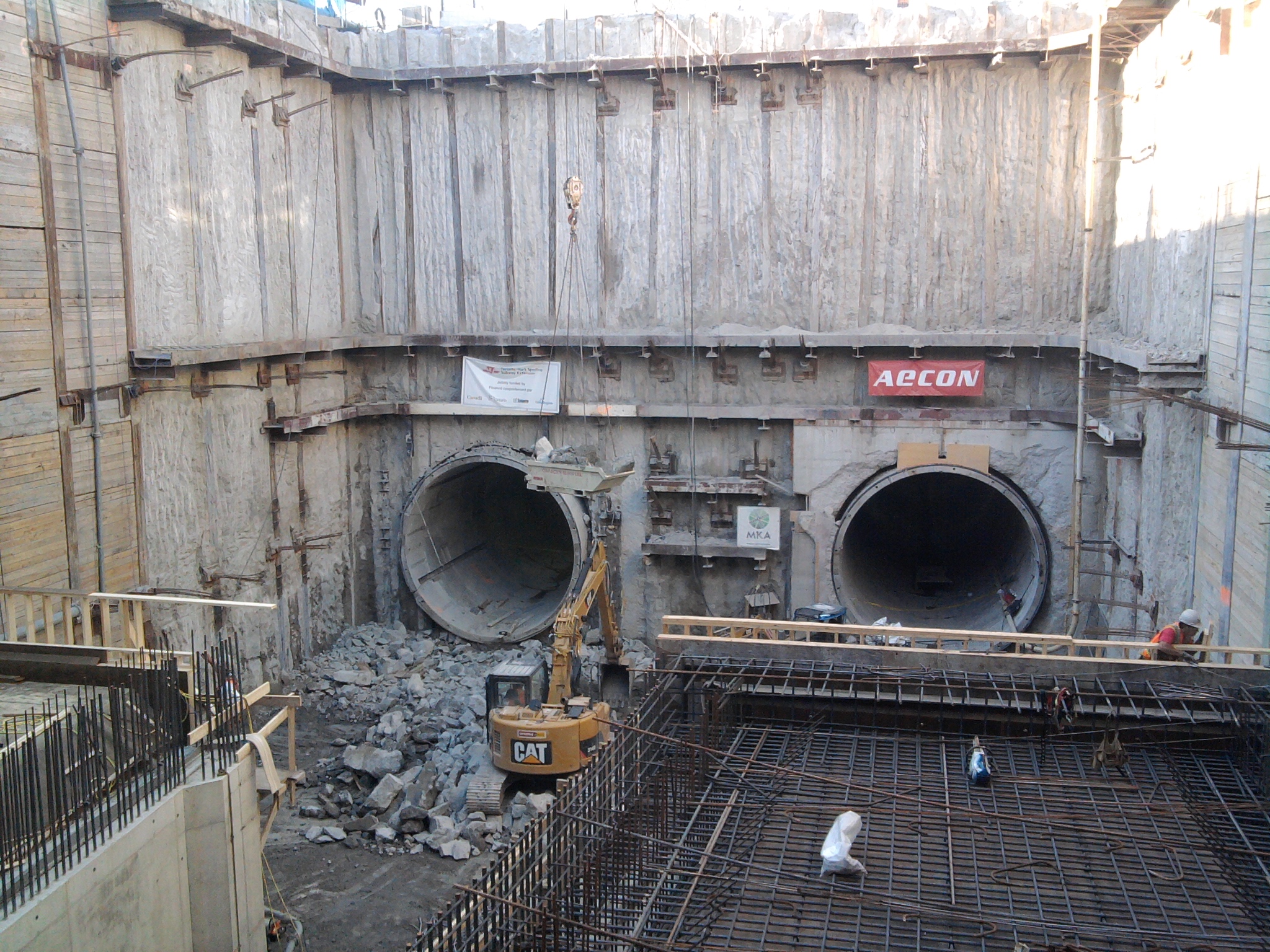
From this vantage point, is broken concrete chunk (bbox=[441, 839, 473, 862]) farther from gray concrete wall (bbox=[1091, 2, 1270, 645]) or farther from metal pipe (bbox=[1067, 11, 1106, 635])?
metal pipe (bbox=[1067, 11, 1106, 635])

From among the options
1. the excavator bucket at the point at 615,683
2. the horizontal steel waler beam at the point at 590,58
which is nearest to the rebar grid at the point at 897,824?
the excavator bucket at the point at 615,683

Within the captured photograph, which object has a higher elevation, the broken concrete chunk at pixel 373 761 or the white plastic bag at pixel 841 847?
the white plastic bag at pixel 841 847

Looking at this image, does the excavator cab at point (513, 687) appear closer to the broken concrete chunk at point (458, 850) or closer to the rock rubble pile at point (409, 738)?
→ the rock rubble pile at point (409, 738)

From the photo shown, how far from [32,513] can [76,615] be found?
3.84 ft

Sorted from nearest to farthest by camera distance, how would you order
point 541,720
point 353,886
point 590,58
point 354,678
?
point 353,886 → point 541,720 → point 354,678 → point 590,58

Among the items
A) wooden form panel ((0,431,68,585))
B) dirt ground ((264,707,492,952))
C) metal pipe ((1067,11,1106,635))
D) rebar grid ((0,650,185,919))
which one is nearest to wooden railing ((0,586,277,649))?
wooden form panel ((0,431,68,585))

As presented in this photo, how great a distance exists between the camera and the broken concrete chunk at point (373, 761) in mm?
12883

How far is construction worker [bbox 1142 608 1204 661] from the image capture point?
8055 millimetres

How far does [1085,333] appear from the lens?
1393 centimetres

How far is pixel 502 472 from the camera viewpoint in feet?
66.9

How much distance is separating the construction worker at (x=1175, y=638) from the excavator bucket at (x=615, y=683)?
24.2 feet

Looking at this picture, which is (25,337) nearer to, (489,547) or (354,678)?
Answer: (354,678)

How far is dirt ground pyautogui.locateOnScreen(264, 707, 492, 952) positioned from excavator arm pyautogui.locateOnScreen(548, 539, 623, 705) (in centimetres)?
239

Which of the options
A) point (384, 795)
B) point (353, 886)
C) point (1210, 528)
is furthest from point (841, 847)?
point (384, 795)
